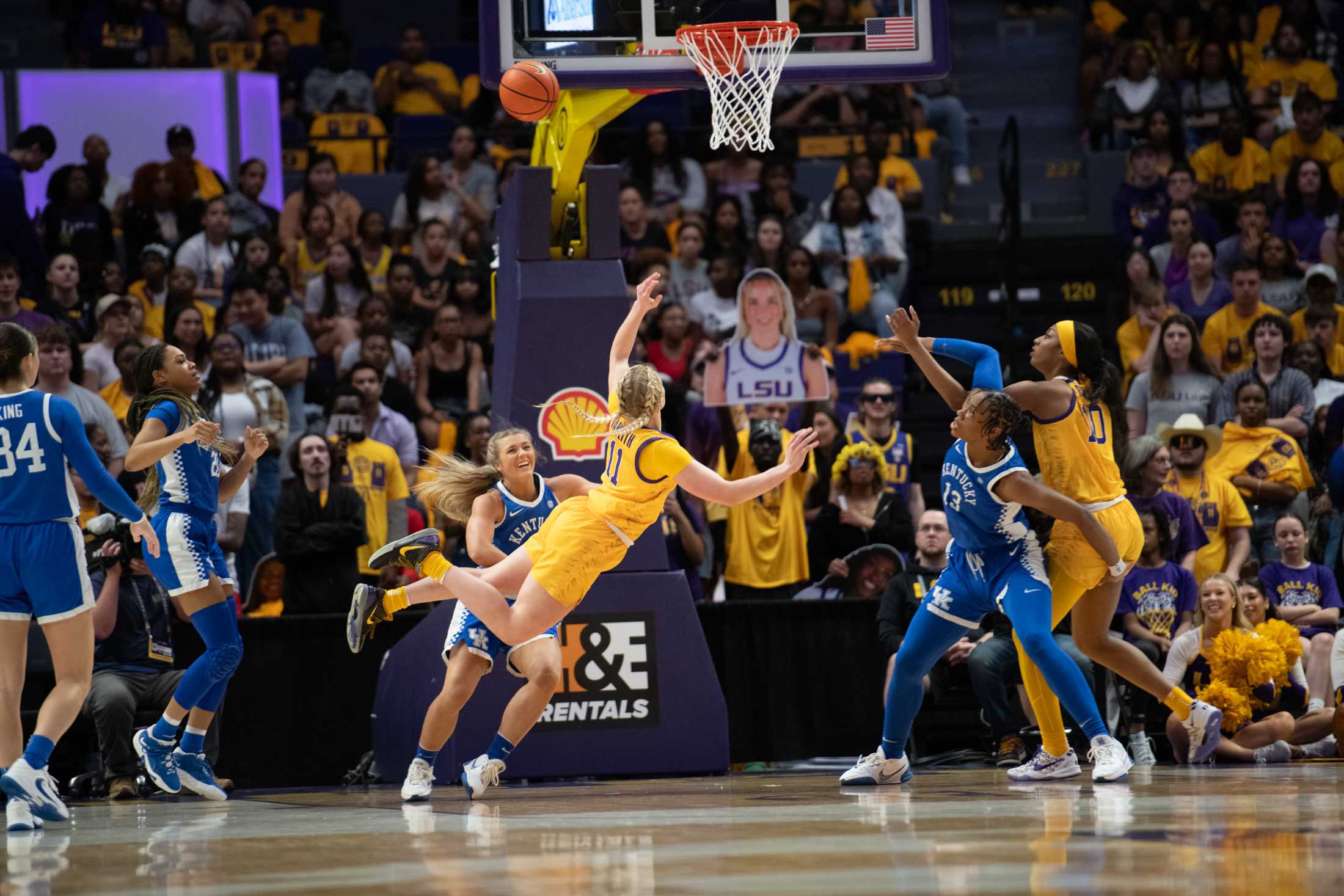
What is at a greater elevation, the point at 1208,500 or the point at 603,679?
the point at 1208,500

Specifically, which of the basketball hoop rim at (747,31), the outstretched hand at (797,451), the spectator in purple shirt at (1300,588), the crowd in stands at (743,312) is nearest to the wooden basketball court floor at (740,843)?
the outstretched hand at (797,451)

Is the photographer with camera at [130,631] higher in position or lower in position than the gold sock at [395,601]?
lower

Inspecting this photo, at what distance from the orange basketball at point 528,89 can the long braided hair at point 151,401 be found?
2.29 meters

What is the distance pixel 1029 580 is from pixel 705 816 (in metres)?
2.25

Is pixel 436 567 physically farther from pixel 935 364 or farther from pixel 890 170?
pixel 890 170

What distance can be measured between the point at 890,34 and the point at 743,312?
3.06 metres

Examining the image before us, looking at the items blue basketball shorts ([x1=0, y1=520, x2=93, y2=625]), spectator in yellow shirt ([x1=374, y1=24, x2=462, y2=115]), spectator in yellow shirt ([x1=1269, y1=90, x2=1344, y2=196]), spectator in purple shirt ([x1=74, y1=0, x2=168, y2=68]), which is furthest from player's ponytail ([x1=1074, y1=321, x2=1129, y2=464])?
spectator in purple shirt ([x1=74, y1=0, x2=168, y2=68])

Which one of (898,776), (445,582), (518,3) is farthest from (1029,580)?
(518,3)

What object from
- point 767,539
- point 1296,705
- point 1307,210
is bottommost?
point 1296,705

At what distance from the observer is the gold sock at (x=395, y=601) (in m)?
8.38

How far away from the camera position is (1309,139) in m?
15.8

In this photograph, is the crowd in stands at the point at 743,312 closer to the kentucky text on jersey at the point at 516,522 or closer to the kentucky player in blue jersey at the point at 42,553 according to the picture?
the kentucky text on jersey at the point at 516,522

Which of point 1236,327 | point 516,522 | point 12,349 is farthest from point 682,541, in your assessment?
point 1236,327

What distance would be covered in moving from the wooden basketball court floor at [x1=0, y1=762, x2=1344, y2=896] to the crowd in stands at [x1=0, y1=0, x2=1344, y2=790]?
2.79 m
